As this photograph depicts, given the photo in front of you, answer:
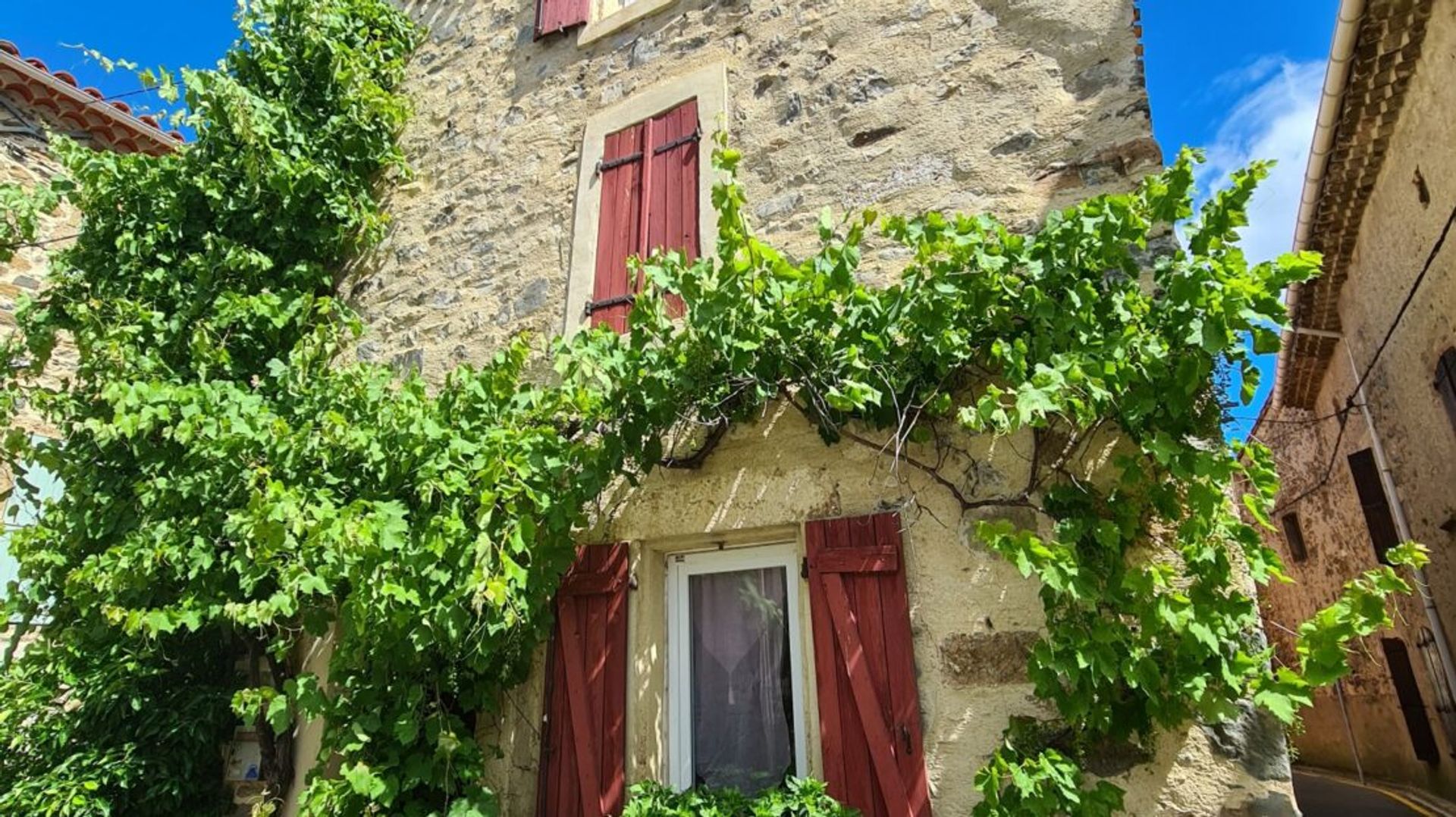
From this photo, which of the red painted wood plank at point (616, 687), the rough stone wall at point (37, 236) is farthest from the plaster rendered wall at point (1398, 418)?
the rough stone wall at point (37, 236)

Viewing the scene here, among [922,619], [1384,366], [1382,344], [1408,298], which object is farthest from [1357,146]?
[922,619]

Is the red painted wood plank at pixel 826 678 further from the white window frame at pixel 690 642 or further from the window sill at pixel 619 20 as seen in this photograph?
the window sill at pixel 619 20

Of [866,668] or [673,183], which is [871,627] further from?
[673,183]

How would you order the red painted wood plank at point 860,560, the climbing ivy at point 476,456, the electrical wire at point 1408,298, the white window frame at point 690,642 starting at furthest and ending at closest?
the electrical wire at point 1408,298
the white window frame at point 690,642
the red painted wood plank at point 860,560
the climbing ivy at point 476,456

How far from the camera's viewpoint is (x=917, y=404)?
8.74ft

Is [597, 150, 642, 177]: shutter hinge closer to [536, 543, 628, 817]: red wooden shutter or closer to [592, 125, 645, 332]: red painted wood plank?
[592, 125, 645, 332]: red painted wood plank

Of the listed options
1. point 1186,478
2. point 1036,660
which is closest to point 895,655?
point 1036,660

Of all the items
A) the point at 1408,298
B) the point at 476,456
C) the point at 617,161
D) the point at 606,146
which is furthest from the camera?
the point at 1408,298

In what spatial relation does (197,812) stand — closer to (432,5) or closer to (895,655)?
(895,655)

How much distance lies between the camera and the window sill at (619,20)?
14.4 ft

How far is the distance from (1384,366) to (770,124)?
636cm

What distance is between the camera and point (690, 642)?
3031mm

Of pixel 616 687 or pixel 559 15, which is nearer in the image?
pixel 616 687

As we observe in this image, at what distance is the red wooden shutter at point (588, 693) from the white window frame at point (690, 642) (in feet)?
0.57
